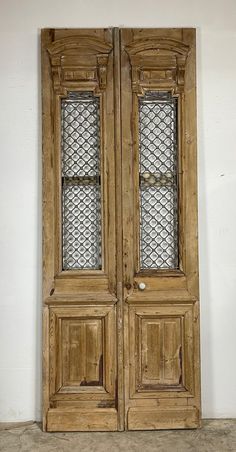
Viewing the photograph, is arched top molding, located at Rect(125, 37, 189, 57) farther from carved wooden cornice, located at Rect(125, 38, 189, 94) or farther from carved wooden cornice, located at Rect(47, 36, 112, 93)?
carved wooden cornice, located at Rect(47, 36, 112, 93)

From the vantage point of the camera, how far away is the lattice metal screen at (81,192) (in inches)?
108

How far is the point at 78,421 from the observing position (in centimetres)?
263

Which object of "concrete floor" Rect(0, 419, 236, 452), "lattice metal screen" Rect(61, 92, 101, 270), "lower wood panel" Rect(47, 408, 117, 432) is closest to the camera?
"concrete floor" Rect(0, 419, 236, 452)

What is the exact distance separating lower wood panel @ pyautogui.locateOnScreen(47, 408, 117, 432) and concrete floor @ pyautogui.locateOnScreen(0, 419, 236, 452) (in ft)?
0.11

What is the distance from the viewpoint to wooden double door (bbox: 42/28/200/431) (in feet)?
8.70

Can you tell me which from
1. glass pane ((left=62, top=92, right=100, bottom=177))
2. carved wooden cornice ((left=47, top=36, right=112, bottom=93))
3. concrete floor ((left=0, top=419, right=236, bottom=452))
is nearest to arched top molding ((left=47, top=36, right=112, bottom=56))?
carved wooden cornice ((left=47, top=36, right=112, bottom=93))

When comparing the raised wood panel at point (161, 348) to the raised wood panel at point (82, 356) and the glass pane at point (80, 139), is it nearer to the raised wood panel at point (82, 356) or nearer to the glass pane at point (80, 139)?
the raised wood panel at point (82, 356)

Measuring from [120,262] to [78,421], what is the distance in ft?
3.06

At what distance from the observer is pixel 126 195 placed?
2.69 metres

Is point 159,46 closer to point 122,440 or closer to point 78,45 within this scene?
point 78,45
